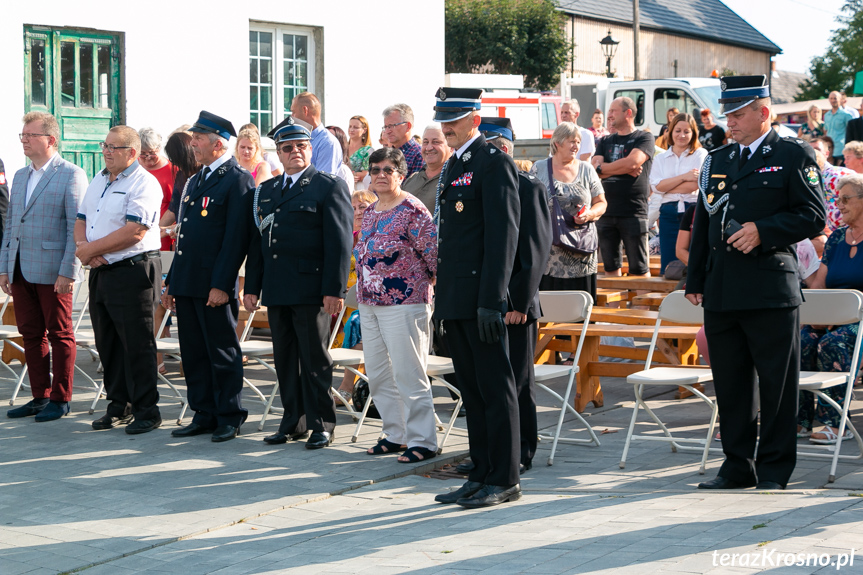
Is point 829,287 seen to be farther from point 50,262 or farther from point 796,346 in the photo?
point 50,262

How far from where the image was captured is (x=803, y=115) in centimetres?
2923

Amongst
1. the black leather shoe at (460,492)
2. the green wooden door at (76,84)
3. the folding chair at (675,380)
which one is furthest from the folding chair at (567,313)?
the green wooden door at (76,84)

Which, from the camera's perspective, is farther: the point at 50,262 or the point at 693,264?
the point at 50,262

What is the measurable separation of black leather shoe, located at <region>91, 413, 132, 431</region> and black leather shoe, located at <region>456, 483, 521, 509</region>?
Answer: 320 cm

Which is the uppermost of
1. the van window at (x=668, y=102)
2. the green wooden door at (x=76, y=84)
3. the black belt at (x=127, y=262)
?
the van window at (x=668, y=102)

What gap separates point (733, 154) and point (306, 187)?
263cm

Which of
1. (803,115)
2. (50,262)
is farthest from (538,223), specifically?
(803,115)

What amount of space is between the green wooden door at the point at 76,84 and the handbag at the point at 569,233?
805 cm

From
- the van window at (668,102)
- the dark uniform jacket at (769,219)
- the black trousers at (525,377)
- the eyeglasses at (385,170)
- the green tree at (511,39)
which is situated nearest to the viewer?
the dark uniform jacket at (769,219)

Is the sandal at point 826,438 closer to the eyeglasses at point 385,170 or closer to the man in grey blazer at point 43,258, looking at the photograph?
the eyeglasses at point 385,170

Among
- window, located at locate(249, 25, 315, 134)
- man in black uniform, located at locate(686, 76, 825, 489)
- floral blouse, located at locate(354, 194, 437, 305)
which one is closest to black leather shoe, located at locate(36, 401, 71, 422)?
floral blouse, located at locate(354, 194, 437, 305)

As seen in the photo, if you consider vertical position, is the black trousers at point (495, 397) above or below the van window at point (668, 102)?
below

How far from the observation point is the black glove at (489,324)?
17.8ft

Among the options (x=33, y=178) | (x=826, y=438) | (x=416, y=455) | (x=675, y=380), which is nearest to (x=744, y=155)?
(x=675, y=380)
